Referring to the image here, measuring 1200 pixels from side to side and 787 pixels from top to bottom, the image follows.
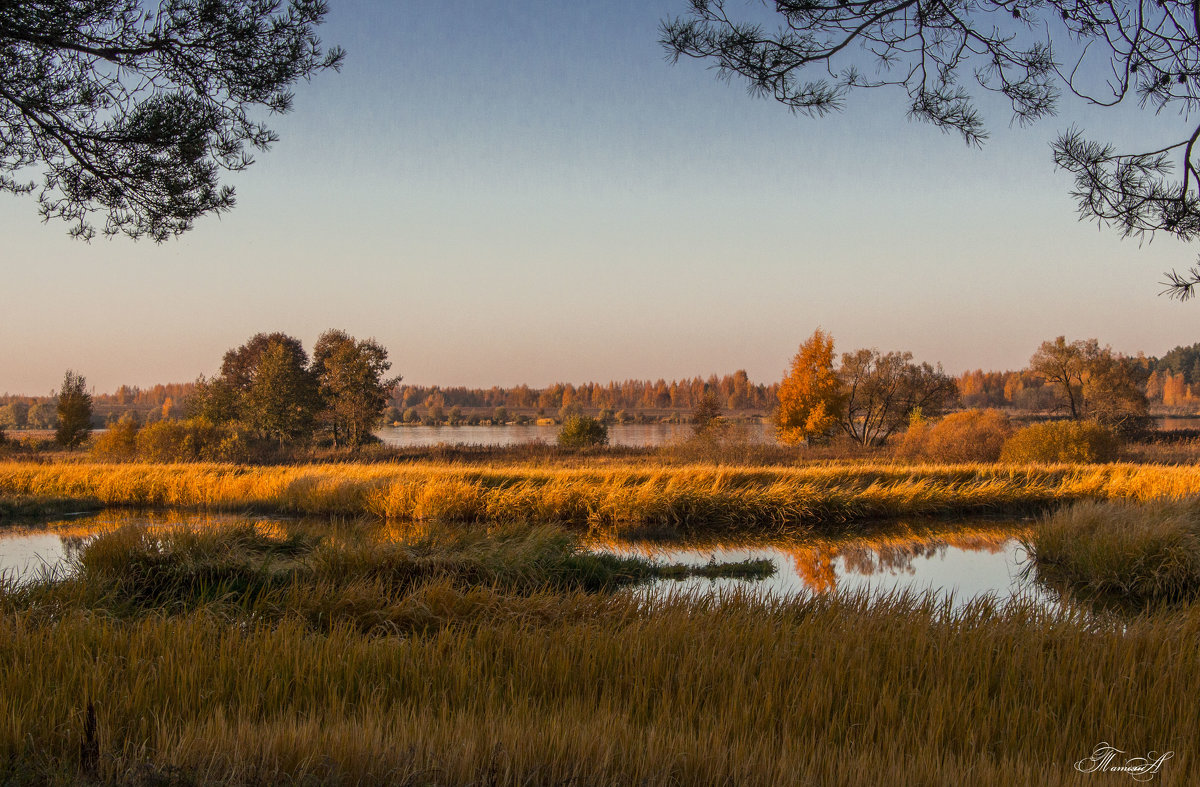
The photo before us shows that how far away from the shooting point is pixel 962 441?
29766 mm

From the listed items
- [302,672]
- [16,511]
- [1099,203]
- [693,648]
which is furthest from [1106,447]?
[16,511]

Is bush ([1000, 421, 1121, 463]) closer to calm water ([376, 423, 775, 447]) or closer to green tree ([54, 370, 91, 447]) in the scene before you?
calm water ([376, 423, 775, 447])

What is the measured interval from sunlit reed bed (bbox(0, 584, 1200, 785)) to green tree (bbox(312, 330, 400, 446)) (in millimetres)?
32014

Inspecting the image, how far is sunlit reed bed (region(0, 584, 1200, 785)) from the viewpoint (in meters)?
3.05

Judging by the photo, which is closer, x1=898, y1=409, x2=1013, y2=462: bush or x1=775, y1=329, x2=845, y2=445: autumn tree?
x1=898, y1=409, x2=1013, y2=462: bush

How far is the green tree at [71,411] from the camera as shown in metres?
42.0

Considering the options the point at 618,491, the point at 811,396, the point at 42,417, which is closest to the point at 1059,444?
the point at 811,396

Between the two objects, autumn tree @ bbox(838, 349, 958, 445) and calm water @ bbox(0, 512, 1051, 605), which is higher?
autumn tree @ bbox(838, 349, 958, 445)

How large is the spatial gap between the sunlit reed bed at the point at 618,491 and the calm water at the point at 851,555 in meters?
1.92

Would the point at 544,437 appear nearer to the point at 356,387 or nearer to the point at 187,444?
the point at 356,387

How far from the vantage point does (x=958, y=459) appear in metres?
29.3

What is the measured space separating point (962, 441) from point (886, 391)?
413 inches

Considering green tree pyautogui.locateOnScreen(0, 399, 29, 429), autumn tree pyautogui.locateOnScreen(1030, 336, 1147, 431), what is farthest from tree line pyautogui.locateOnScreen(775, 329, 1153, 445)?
green tree pyautogui.locateOnScreen(0, 399, 29, 429)

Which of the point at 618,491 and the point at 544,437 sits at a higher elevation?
the point at 618,491
